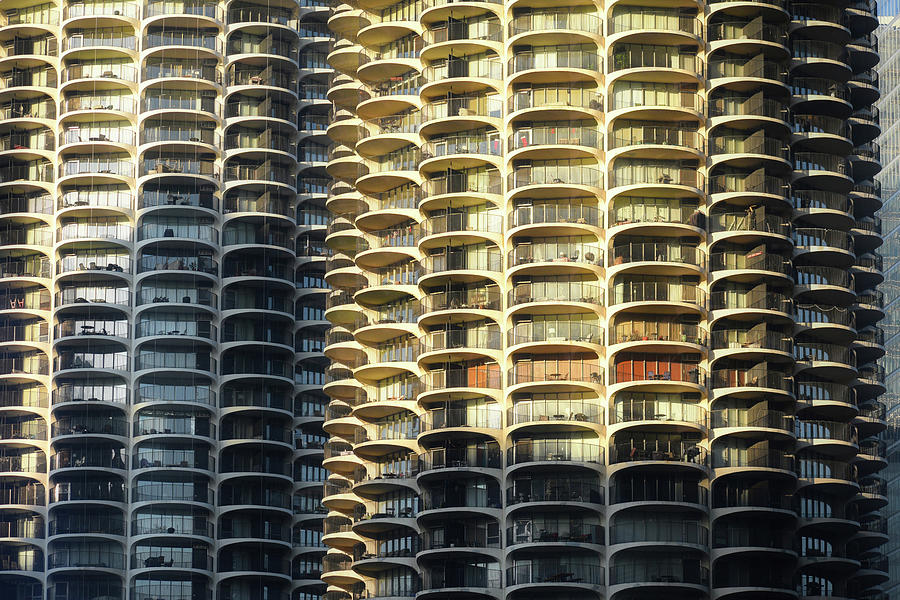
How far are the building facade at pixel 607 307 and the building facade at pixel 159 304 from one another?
20.5 metres

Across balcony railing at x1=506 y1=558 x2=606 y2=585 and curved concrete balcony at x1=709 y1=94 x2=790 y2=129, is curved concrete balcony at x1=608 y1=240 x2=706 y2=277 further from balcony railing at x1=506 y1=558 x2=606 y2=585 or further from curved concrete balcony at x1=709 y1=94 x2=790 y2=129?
balcony railing at x1=506 y1=558 x2=606 y2=585

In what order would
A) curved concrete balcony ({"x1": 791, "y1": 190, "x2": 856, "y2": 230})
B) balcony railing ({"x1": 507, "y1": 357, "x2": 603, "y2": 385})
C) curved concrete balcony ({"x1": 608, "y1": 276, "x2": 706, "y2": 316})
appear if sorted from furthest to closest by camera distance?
curved concrete balcony ({"x1": 791, "y1": 190, "x2": 856, "y2": 230}) → curved concrete balcony ({"x1": 608, "y1": 276, "x2": 706, "y2": 316}) → balcony railing ({"x1": 507, "y1": 357, "x2": 603, "y2": 385})

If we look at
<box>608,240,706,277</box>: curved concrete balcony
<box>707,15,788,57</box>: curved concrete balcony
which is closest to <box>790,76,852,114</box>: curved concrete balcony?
<box>707,15,788,57</box>: curved concrete balcony

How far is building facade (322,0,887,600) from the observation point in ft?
466

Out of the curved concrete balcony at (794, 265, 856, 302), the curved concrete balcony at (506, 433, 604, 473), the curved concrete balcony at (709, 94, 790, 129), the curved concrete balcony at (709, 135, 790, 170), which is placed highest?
the curved concrete balcony at (709, 94, 790, 129)

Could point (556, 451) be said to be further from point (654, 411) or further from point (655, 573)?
point (655, 573)

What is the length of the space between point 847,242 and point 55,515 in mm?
64405

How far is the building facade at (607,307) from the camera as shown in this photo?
466 ft

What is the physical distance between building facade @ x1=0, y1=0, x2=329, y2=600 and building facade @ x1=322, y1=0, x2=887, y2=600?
67.2 ft

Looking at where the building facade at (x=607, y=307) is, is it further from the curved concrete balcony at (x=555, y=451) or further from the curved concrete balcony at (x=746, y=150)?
the curved concrete balcony at (x=746, y=150)

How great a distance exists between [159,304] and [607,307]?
157 ft

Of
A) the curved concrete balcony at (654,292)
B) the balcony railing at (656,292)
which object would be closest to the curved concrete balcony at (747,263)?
the balcony railing at (656,292)

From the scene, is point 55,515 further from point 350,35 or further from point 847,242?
point 847,242

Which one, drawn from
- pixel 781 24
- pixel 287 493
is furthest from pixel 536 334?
pixel 287 493
